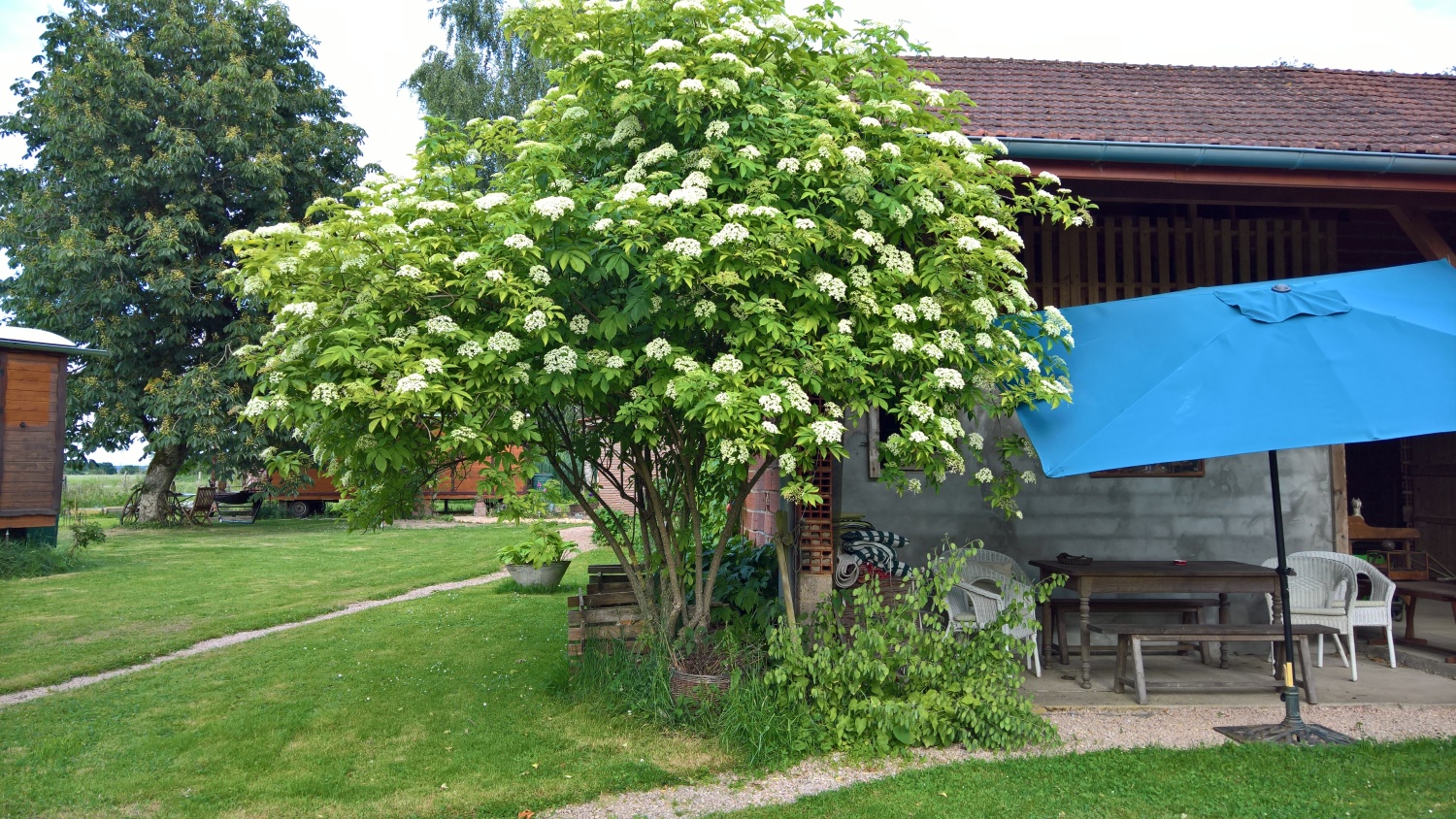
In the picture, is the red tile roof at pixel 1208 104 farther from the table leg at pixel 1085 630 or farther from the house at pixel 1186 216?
the table leg at pixel 1085 630

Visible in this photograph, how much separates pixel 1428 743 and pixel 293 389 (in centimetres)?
590

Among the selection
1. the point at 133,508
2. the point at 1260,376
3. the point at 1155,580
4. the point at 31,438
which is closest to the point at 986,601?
the point at 1155,580

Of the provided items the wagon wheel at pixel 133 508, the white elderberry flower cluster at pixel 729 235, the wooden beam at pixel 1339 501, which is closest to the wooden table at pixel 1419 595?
the wooden beam at pixel 1339 501

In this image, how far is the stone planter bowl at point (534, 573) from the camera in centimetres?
1159

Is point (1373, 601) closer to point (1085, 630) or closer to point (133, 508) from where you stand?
point (1085, 630)

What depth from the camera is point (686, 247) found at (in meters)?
4.38

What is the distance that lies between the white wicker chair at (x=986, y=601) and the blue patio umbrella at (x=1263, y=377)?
3.48 feet

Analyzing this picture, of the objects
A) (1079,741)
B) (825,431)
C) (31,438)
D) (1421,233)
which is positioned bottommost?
(1079,741)

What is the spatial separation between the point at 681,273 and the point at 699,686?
245cm

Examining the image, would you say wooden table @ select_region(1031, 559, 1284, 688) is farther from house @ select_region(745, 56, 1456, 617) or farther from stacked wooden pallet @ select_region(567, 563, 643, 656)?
stacked wooden pallet @ select_region(567, 563, 643, 656)

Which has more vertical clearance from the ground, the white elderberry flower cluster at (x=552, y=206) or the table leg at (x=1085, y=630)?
the white elderberry flower cluster at (x=552, y=206)

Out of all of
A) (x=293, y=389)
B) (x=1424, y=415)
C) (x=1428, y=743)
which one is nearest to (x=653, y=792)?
(x=293, y=389)

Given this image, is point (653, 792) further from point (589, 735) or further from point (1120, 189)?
point (1120, 189)

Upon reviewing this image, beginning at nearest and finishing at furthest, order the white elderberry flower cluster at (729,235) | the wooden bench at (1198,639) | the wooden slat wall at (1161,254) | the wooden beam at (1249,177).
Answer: the white elderberry flower cluster at (729,235) < the wooden bench at (1198,639) < the wooden beam at (1249,177) < the wooden slat wall at (1161,254)
